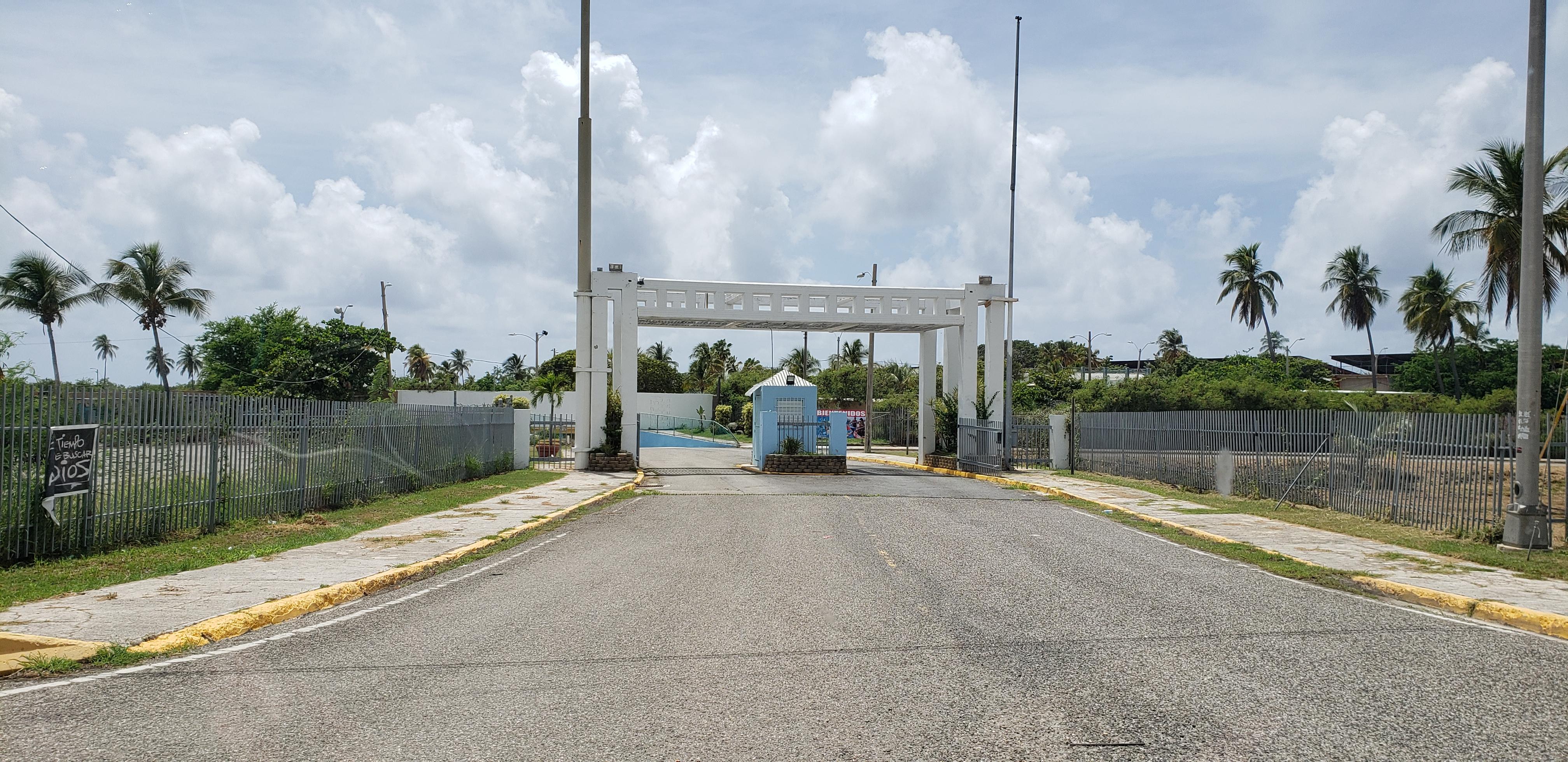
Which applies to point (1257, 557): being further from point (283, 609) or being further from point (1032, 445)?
point (1032, 445)

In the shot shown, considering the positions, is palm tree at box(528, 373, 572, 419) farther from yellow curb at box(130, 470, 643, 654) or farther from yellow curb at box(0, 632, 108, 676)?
yellow curb at box(0, 632, 108, 676)

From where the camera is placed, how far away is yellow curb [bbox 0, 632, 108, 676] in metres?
6.76

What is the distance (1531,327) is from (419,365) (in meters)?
89.0

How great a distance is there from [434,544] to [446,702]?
7509mm

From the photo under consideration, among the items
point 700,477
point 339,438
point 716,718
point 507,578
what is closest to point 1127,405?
point 700,477

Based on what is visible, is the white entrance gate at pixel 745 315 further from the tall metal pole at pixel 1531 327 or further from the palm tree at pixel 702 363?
the palm tree at pixel 702 363

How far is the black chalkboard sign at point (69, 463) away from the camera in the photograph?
406 inches

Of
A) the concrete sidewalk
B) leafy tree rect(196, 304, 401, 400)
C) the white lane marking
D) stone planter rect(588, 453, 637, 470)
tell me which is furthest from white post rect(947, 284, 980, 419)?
leafy tree rect(196, 304, 401, 400)

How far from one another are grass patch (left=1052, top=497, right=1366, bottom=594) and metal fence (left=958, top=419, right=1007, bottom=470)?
12.3 m

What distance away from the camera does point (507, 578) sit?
1045 cm

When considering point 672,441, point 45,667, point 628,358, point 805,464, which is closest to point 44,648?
point 45,667

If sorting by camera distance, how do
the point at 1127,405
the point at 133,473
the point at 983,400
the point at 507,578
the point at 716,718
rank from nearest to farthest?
the point at 716,718 < the point at 507,578 < the point at 133,473 < the point at 983,400 < the point at 1127,405

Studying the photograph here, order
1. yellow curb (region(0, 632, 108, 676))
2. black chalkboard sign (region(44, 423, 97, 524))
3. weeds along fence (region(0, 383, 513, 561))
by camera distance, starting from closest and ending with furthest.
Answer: yellow curb (region(0, 632, 108, 676)), weeds along fence (region(0, 383, 513, 561)), black chalkboard sign (region(44, 423, 97, 524))

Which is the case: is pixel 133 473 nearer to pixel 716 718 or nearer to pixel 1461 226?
pixel 716 718
